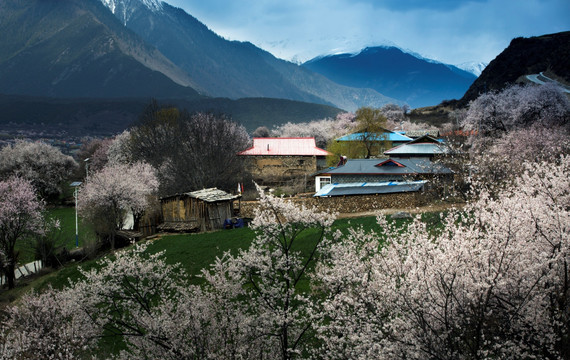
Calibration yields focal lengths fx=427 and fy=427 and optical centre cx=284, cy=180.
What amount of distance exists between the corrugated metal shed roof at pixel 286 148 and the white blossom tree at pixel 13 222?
29909mm

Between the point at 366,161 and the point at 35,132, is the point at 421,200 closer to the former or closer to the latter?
the point at 366,161

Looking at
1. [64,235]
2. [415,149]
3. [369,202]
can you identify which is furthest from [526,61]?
[64,235]

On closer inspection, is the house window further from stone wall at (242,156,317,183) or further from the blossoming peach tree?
the blossoming peach tree

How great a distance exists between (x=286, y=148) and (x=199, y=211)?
26.9 m

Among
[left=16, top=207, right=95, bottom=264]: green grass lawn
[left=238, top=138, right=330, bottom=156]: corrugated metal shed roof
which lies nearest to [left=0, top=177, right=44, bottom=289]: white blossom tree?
[left=16, top=207, right=95, bottom=264]: green grass lawn

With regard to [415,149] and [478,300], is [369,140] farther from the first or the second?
[478,300]

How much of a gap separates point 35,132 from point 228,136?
152487 mm

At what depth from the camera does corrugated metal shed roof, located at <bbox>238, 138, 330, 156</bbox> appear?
5931cm

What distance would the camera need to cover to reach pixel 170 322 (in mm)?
11023

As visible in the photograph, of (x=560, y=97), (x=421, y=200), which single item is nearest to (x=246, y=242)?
(x=421, y=200)

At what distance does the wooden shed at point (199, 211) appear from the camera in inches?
1375

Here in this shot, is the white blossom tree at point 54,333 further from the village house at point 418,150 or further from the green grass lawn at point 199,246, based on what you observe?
the village house at point 418,150

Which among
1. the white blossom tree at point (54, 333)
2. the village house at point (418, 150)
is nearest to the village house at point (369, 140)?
the village house at point (418, 150)

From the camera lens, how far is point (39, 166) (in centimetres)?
7312
